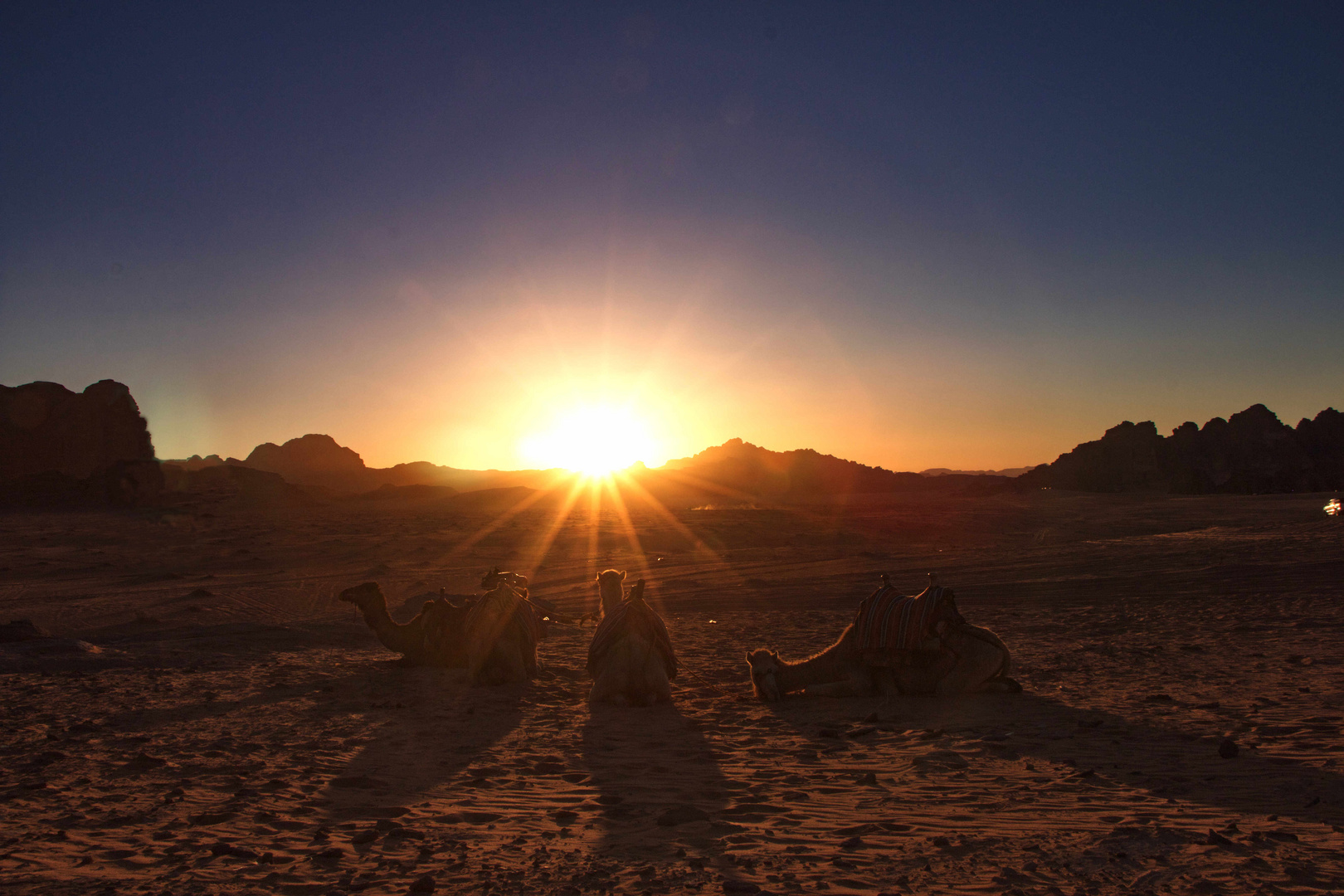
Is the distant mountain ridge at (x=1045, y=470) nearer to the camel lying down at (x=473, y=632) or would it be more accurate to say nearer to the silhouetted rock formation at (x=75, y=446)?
the silhouetted rock formation at (x=75, y=446)

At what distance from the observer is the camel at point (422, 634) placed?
1121cm

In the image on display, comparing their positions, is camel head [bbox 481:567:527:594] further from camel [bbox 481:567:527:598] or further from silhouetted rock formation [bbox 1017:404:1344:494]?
silhouetted rock formation [bbox 1017:404:1344:494]

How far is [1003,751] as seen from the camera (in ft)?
21.6

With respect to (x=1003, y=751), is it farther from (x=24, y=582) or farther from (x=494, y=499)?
(x=494, y=499)

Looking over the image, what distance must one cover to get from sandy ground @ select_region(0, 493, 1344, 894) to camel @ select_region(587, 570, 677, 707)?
9.8 inches

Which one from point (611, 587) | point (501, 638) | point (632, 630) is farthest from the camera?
point (611, 587)

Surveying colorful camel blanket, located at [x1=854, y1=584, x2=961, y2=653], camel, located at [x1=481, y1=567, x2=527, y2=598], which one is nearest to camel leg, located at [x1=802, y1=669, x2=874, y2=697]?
colorful camel blanket, located at [x1=854, y1=584, x2=961, y2=653]

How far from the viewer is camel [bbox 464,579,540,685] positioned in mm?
10016

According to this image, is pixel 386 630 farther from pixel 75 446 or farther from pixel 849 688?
pixel 75 446

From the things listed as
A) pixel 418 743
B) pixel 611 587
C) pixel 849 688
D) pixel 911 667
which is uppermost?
pixel 611 587

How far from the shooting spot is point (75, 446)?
44.8 m

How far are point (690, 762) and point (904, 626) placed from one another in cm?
319

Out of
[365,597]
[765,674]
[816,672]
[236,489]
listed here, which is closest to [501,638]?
[365,597]

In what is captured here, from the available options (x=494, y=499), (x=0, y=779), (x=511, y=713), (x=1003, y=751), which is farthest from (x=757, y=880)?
(x=494, y=499)
